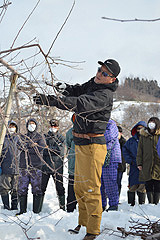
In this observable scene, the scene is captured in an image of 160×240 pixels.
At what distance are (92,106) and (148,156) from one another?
2731 mm

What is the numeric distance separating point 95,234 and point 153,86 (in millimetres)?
61201

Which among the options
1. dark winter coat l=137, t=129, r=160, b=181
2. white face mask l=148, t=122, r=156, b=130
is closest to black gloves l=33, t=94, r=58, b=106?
white face mask l=148, t=122, r=156, b=130

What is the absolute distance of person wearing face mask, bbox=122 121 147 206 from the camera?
5.23 metres

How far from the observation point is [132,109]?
99.6 feet

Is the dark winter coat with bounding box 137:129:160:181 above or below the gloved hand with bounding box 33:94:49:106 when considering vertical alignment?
below

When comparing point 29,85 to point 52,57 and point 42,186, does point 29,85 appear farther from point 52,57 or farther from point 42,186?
point 42,186

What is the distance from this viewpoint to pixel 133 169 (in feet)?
17.7

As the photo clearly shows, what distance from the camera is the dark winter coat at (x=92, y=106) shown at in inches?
98.9

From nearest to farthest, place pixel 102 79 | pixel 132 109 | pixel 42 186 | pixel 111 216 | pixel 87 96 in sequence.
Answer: pixel 87 96
pixel 102 79
pixel 111 216
pixel 42 186
pixel 132 109

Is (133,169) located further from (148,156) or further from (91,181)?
(91,181)

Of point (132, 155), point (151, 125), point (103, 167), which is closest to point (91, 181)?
point (103, 167)

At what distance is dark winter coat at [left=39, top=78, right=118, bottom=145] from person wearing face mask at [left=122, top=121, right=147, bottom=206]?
108 inches

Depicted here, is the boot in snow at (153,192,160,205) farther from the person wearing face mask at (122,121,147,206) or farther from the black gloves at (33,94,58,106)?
the black gloves at (33,94,58,106)

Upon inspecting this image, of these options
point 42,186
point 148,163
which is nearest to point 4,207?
point 42,186
